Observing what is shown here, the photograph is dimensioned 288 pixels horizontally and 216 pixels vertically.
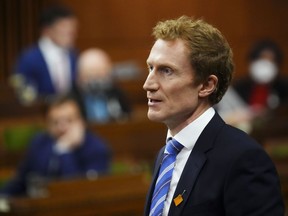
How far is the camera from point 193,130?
2.11 metres

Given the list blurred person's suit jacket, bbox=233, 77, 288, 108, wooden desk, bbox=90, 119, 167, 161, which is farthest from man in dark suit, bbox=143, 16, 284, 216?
blurred person's suit jacket, bbox=233, 77, 288, 108

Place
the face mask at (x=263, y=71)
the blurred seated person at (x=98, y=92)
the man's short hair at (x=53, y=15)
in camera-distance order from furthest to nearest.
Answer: the face mask at (x=263, y=71) → the man's short hair at (x=53, y=15) → the blurred seated person at (x=98, y=92)

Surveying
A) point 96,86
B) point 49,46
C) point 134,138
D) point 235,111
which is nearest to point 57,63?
point 49,46

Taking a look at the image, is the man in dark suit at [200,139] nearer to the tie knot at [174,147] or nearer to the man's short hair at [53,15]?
the tie knot at [174,147]

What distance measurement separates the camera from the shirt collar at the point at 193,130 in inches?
83.2

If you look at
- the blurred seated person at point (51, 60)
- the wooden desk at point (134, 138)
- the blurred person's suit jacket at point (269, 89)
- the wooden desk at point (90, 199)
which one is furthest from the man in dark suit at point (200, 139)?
the blurred person's suit jacket at point (269, 89)

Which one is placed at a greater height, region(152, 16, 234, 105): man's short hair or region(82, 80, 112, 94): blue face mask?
region(152, 16, 234, 105): man's short hair

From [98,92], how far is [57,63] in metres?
0.76

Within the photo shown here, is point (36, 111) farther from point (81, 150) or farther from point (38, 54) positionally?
point (81, 150)

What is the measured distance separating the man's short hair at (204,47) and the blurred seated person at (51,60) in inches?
193

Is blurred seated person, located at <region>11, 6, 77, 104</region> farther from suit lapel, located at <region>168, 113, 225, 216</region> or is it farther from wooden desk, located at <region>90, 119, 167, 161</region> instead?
suit lapel, located at <region>168, 113, 225, 216</region>

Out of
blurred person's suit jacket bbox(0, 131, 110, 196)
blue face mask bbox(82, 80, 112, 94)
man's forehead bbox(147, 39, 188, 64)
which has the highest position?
man's forehead bbox(147, 39, 188, 64)

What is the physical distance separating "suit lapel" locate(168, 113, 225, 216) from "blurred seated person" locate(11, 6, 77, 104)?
16.1ft

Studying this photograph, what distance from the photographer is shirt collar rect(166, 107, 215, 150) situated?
6.93 ft
